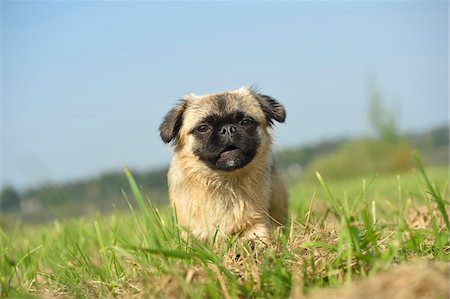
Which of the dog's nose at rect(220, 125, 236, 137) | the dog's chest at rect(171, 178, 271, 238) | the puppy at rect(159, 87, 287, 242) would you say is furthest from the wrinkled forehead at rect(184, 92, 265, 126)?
the dog's chest at rect(171, 178, 271, 238)

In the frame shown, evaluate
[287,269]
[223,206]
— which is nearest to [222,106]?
[223,206]

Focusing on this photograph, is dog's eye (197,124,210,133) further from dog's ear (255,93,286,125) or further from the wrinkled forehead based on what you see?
dog's ear (255,93,286,125)

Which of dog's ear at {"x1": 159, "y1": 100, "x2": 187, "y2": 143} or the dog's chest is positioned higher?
dog's ear at {"x1": 159, "y1": 100, "x2": 187, "y2": 143}

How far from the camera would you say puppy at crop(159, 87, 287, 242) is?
477 cm

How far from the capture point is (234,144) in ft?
15.5

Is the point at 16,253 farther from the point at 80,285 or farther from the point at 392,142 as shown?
the point at 392,142

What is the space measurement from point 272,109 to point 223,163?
939 millimetres

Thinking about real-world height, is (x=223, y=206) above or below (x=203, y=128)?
below

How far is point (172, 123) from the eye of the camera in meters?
5.29

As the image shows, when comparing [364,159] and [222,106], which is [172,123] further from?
[364,159]

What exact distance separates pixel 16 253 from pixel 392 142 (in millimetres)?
36640

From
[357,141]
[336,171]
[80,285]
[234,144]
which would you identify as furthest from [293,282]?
[357,141]

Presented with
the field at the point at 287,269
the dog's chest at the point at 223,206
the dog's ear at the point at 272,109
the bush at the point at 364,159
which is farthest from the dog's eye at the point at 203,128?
the bush at the point at 364,159

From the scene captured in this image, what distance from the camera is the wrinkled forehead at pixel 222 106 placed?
16.6 feet
